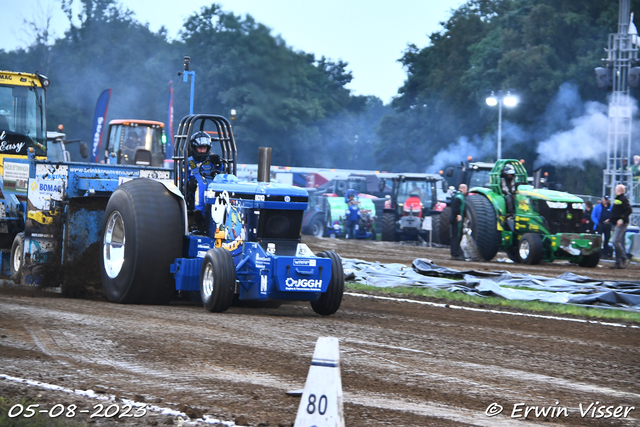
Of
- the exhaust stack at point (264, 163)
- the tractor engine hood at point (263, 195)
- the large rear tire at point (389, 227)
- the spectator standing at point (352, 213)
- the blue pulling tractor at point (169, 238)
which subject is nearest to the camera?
the blue pulling tractor at point (169, 238)

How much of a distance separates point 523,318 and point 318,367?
6.74m

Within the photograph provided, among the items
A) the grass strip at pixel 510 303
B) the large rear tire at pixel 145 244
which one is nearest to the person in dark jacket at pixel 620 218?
the grass strip at pixel 510 303

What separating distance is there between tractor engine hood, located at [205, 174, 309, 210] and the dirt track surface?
123 centimetres

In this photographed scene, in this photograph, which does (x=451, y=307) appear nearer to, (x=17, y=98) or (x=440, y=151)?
(x=17, y=98)

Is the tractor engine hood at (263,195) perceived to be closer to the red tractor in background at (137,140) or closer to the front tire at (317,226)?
the red tractor in background at (137,140)

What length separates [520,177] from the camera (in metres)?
20.8

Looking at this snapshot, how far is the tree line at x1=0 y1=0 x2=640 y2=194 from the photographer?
137 ft

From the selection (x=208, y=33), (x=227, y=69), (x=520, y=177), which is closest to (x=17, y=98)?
(x=520, y=177)

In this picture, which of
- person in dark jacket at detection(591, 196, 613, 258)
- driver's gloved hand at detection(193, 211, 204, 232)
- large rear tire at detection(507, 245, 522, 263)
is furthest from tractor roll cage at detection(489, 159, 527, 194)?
driver's gloved hand at detection(193, 211, 204, 232)

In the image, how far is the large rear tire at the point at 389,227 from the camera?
30.2 m

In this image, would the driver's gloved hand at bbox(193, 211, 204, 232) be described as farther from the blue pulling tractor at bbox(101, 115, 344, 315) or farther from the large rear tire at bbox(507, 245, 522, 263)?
the large rear tire at bbox(507, 245, 522, 263)

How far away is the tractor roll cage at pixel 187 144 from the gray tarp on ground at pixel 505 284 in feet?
13.9

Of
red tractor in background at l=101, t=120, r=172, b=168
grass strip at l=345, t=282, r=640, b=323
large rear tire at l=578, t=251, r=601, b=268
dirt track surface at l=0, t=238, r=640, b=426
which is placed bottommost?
grass strip at l=345, t=282, r=640, b=323

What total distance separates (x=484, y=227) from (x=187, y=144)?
36.9ft
